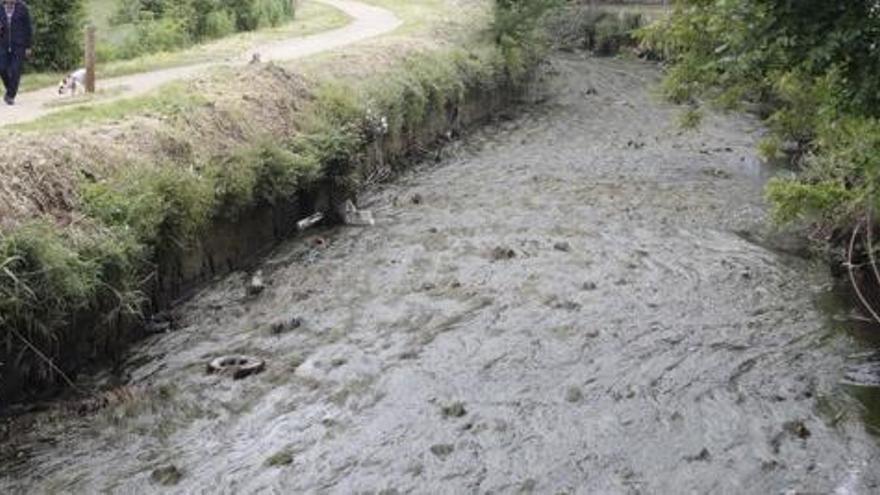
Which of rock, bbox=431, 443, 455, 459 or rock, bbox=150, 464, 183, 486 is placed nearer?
rock, bbox=150, 464, 183, 486

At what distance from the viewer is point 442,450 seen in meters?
11.0

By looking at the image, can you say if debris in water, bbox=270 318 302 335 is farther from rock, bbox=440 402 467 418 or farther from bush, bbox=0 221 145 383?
rock, bbox=440 402 467 418

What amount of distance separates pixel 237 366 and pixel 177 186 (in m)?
3.66

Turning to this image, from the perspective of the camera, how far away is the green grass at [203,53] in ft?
75.9

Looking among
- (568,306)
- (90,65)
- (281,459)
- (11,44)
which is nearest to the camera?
(281,459)

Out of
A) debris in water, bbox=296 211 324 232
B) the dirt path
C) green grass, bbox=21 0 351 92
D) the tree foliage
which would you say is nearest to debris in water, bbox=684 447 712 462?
the tree foliage

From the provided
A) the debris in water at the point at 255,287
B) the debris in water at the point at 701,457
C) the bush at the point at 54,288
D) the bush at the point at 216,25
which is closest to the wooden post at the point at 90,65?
the debris in water at the point at 255,287

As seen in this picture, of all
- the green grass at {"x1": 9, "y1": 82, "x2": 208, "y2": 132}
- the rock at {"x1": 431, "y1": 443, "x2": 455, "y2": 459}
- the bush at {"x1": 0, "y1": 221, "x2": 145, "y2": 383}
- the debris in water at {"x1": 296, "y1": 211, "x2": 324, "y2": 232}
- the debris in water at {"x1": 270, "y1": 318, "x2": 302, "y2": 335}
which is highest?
the green grass at {"x1": 9, "y1": 82, "x2": 208, "y2": 132}

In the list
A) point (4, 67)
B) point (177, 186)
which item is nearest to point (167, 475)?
point (177, 186)

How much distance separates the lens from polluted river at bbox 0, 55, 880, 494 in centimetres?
1059

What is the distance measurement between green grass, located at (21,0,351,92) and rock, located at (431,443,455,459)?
1495 centimetres

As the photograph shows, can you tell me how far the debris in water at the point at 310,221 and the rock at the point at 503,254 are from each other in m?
4.05

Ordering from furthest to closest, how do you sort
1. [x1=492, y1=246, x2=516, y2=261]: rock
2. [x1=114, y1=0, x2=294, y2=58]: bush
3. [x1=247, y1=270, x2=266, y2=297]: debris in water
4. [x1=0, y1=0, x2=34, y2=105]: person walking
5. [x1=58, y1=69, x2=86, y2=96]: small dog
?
[x1=114, y1=0, x2=294, y2=58]: bush, [x1=58, y1=69, x2=86, y2=96]: small dog, [x1=0, y1=0, x2=34, y2=105]: person walking, [x1=492, y1=246, x2=516, y2=261]: rock, [x1=247, y1=270, x2=266, y2=297]: debris in water

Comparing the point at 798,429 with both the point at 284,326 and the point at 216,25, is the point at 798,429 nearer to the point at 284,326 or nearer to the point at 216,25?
the point at 284,326
